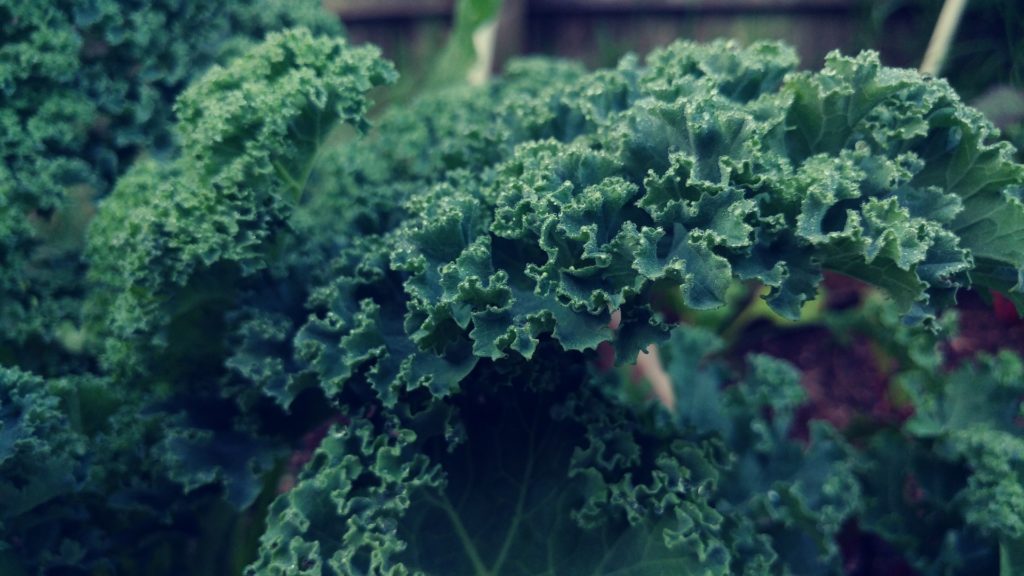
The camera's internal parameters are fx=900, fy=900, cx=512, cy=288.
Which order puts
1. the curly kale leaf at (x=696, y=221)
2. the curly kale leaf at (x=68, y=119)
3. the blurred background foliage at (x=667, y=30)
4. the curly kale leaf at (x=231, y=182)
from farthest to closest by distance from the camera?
the blurred background foliage at (x=667, y=30), the curly kale leaf at (x=68, y=119), the curly kale leaf at (x=231, y=182), the curly kale leaf at (x=696, y=221)

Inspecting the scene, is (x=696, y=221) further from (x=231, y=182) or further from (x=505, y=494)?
(x=231, y=182)

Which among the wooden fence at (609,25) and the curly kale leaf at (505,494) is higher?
the wooden fence at (609,25)

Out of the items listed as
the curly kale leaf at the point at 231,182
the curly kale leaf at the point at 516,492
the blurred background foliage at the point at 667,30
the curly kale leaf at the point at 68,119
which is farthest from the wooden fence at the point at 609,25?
the curly kale leaf at the point at 516,492

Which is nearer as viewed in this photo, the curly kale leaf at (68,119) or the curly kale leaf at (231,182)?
the curly kale leaf at (231,182)

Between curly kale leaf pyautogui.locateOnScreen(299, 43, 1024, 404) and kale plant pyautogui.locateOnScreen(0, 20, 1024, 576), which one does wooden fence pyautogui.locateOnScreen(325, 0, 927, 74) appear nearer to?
kale plant pyautogui.locateOnScreen(0, 20, 1024, 576)

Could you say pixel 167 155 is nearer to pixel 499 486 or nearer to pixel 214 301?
pixel 214 301

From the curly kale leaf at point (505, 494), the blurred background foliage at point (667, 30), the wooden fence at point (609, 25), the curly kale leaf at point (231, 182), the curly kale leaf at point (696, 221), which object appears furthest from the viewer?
the wooden fence at point (609, 25)

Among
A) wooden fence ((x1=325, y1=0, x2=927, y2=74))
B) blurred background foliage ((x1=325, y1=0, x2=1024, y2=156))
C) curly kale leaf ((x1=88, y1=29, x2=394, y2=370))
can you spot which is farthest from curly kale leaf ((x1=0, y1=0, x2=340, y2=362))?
wooden fence ((x1=325, y1=0, x2=927, y2=74))

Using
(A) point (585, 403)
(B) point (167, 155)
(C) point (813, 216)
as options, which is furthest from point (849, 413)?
(B) point (167, 155)

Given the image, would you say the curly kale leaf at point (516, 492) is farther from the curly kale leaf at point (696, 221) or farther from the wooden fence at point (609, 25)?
the wooden fence at point (609, 25)
